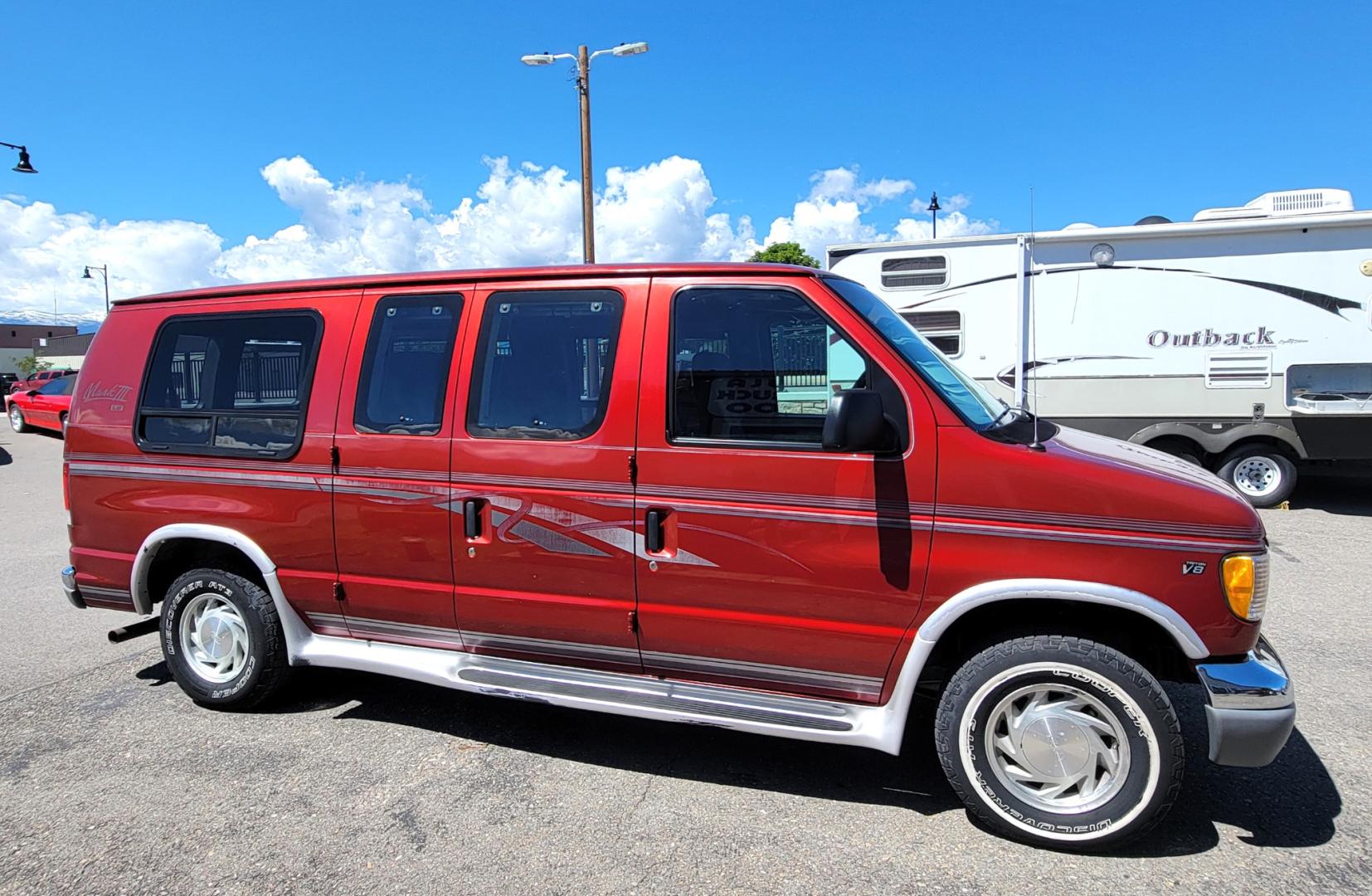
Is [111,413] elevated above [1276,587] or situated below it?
above

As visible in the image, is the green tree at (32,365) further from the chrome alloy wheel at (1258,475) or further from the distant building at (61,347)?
the chrome alloy wheel at (1258,475)

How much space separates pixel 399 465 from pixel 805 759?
7.39 feet

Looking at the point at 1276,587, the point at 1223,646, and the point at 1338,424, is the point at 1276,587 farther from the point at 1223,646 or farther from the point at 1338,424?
the point at 1223,646

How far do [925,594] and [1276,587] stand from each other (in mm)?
4657

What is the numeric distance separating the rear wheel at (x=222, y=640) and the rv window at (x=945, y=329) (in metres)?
7.05

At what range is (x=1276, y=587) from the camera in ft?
19.6

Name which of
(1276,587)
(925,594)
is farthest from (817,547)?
(1276,587)

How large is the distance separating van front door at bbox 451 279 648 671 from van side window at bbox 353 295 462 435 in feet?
0.47

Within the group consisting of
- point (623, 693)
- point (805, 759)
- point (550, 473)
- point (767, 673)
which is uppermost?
point (550, 473)

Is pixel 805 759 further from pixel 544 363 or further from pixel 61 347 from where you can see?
pixel 61 347

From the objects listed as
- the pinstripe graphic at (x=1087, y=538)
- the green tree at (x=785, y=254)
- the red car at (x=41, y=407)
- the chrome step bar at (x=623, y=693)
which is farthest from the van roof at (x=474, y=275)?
the green tree at (x=785, y=254)

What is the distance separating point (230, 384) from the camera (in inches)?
158

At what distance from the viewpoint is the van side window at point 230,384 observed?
12.7ft

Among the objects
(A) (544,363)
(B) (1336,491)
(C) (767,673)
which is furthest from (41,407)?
(B) (1336,491)
